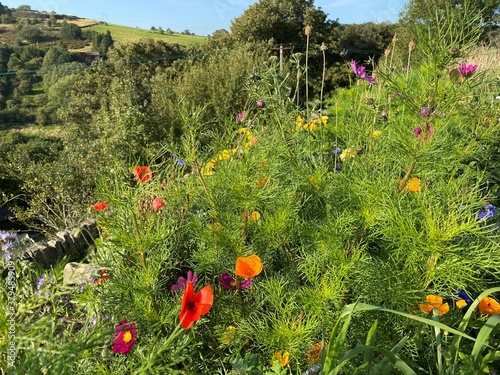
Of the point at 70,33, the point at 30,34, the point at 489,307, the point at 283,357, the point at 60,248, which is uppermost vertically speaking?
the point at 70,33

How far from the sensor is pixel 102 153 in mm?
5691

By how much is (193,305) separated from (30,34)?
4405 cm

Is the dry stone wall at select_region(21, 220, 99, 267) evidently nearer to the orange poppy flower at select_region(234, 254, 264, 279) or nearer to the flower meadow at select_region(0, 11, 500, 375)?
the flower meadow at select_region(0, 11, 500, 375)

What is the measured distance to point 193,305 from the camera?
2.84 feet

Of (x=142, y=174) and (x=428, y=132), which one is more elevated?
(x=428, y=132)

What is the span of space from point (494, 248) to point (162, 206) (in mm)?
942

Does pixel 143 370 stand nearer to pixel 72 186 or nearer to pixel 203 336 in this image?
pixel 203 336

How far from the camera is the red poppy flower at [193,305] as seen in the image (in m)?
0.81

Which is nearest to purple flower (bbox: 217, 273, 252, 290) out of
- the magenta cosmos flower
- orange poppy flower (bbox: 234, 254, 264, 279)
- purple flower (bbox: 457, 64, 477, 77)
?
orange poppy flower (bbox: 234, 254, 264, 279)

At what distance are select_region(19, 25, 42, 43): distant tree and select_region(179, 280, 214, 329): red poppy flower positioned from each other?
42.6 meters

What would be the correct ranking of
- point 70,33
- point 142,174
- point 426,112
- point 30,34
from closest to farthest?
point 426,112, point 142,174, point 30,34, point 70,33

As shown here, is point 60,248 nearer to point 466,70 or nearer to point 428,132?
point 428,132

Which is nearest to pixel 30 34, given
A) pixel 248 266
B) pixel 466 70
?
pixel 248 266

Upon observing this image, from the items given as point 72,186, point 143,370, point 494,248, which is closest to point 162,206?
point 143,370
